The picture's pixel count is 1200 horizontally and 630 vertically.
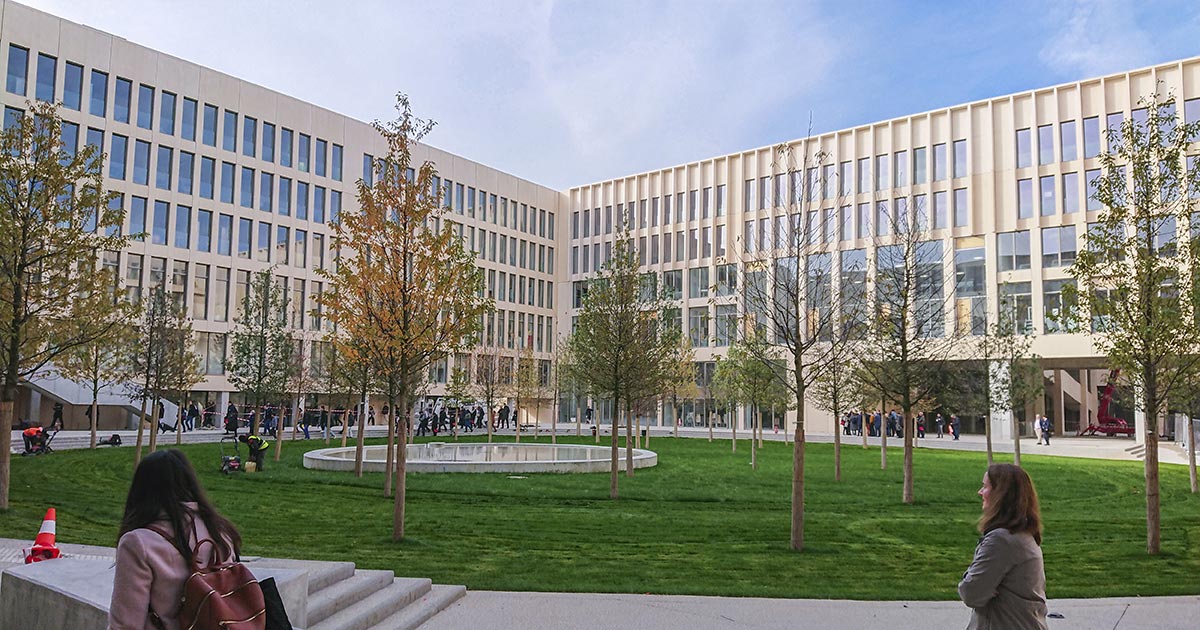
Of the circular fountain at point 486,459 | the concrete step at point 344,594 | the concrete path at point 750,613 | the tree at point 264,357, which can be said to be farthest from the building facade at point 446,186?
the concrete step at point 344,594

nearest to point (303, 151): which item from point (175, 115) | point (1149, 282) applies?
point (175, 115)

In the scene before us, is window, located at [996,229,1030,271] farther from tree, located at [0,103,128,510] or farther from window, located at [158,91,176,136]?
window, located at [158,91,176,136]

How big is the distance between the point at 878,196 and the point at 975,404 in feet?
95.2

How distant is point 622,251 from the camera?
1950cm

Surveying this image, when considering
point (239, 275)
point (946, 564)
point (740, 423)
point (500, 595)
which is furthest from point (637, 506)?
point (740, 423)

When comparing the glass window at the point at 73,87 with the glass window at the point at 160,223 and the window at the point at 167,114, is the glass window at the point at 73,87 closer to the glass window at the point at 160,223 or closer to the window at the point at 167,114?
the window at the point at 167,114

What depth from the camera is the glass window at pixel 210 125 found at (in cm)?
4816

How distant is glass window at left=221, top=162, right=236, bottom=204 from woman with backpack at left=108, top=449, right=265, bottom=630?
50.4 metres

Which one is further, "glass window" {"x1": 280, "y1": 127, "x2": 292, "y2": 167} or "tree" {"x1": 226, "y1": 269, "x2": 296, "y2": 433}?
"glass window" {"x1": 280, "y1": 127, "x2": 292, "y2": 167}

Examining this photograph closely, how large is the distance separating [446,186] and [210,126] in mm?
13658

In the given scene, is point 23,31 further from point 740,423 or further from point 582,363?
point 740,423

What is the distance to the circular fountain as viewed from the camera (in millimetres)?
22172

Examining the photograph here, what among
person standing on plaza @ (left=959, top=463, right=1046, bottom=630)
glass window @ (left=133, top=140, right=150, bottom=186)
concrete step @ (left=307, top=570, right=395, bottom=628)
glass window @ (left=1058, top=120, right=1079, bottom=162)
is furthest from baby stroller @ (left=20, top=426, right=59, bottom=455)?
glass window @ (left=1058, top=120, right=1079, bottom=162)

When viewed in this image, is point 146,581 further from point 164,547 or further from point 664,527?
point 664,527
